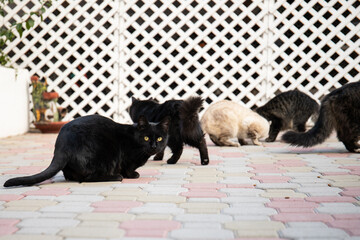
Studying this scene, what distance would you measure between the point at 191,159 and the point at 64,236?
244 cm

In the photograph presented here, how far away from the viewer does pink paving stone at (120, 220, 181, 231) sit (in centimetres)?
183

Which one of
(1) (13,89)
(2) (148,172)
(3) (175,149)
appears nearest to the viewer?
(2) (148,172)

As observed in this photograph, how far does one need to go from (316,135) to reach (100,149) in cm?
232

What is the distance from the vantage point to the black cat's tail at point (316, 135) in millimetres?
4207

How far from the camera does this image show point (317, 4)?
7.30 m

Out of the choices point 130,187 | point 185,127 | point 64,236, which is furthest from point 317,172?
point 64,236

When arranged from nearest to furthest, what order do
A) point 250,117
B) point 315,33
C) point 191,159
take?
point 191,159 < point 250,117 < point 315,33

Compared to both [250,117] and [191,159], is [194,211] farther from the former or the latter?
[250,117]

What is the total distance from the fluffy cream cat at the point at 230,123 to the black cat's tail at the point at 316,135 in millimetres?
775

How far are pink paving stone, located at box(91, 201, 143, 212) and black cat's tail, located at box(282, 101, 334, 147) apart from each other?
7.77ft

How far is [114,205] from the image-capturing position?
2.22 meters

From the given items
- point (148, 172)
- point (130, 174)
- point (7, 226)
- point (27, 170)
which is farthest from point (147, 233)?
point (27, 170)

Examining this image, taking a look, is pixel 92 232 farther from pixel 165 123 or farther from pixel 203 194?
pixel 165 123

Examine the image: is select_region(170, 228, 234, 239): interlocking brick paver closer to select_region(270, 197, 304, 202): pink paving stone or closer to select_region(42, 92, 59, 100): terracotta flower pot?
select_region(270, 197, 304, 202): pink paving stone
